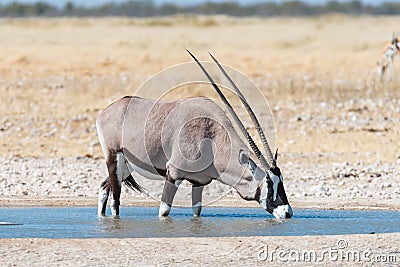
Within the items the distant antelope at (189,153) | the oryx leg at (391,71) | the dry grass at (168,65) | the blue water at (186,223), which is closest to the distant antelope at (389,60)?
the oryx leg at (391,71)

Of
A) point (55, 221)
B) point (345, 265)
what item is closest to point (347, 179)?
point (55, 221)

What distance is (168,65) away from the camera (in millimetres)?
25609

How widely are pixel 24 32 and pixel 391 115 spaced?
21.2 metres

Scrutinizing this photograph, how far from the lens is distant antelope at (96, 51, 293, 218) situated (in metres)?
9.50

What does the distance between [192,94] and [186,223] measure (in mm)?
10567

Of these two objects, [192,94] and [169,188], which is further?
[192,94]

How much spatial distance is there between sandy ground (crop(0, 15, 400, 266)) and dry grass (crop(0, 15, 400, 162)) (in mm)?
39

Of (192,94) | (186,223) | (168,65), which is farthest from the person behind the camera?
(168,65)

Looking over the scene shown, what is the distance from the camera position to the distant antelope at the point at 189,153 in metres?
9.50

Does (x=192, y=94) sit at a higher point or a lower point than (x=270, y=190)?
higher

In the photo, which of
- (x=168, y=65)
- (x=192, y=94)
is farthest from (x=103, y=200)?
(x=168, y=65)

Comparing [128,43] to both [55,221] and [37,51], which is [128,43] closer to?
[37,51]

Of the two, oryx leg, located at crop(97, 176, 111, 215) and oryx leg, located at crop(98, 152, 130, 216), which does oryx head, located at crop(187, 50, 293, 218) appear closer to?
oryx leg, located at crop(98, 152, 130, 216)

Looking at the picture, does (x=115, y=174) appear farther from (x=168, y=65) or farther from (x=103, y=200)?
(x=168, y=65)
